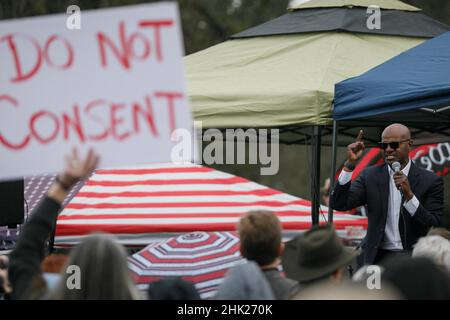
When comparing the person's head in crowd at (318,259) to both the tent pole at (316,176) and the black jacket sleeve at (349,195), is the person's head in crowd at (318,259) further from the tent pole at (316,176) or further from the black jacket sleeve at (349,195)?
the tent pole at (316,176)

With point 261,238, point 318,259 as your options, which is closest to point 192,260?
point 261,238

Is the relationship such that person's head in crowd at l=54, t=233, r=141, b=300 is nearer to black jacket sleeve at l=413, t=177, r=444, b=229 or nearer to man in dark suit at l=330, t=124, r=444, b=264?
man in dark suit at l=330, t=124, r=444, b=264

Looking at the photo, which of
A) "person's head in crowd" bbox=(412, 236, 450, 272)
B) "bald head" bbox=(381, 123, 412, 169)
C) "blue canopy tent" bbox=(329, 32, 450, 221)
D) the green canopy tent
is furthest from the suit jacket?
"person's head in crowd" bbox=(412, 236, 450, 272)

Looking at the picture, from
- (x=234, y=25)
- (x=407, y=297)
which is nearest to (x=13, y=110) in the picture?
(x=407, y=297)

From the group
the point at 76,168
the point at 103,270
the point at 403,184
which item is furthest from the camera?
the point at 403,184

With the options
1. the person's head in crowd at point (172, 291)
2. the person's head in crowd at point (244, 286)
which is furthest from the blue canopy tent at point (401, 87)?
the person's head in crowd at point (172, 291)

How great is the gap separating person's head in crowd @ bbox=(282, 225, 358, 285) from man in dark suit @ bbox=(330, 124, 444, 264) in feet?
7.01

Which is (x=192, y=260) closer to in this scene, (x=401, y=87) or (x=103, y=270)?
(x=401, y=87)

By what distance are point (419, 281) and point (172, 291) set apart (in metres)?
1.13

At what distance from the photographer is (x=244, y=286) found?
4281 mm

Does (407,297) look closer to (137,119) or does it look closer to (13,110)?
(137,119)

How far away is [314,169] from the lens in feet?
26.8

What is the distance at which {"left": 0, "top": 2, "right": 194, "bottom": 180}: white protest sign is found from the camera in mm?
4523
